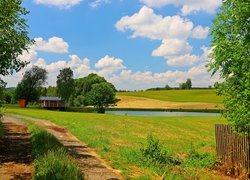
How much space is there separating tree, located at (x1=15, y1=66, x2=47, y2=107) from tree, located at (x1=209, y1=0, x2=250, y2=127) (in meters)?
110

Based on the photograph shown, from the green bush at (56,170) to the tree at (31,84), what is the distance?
11280 cm

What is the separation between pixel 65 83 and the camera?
13025 cm

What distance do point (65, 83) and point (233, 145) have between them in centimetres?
11622

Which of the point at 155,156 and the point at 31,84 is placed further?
the point at 31,84

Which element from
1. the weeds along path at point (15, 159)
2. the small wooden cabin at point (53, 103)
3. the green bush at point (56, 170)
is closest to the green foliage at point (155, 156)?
the weeds along path at point (15, 159)

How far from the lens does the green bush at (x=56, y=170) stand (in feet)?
33.5

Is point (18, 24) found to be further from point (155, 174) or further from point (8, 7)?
point (155, 174)

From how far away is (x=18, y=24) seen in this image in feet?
53.8

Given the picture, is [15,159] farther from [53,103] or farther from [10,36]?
[53,103]

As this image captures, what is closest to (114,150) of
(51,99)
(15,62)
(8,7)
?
(15,62)

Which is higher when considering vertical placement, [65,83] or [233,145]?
[65,83]

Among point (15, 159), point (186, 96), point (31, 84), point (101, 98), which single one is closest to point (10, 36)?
point (15, 159)

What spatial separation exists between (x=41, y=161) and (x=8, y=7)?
697 cm

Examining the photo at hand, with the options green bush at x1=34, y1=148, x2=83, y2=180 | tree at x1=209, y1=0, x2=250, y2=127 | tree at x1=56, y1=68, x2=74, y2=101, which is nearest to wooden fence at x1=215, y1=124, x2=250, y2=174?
tree at x1=209, y1=0, x2=250, y2=127
